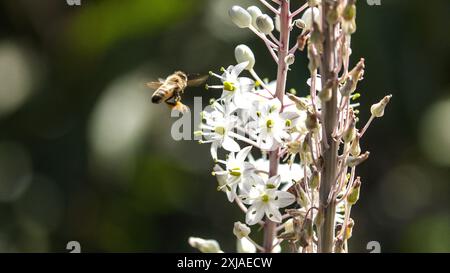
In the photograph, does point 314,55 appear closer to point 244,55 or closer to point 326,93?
point 326,93

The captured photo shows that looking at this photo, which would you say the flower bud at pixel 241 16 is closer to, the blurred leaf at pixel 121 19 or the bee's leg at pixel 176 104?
the bee's leg at pixel 176 104

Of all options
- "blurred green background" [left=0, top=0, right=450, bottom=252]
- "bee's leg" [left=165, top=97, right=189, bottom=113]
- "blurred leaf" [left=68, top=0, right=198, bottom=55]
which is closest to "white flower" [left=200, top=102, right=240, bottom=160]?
"bee's leg" [left=165, top=97, right=189, bottom=113]

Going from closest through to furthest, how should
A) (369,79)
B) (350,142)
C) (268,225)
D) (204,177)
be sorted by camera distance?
→ (350,142) < (268,225) < (369,79) < (204,177)

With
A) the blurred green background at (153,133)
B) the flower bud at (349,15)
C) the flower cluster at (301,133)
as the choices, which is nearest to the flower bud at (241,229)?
the flower cluster at (301,133)

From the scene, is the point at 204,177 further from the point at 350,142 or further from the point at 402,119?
the point at 350,142

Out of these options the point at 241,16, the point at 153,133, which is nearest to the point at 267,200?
the point at 241,16
